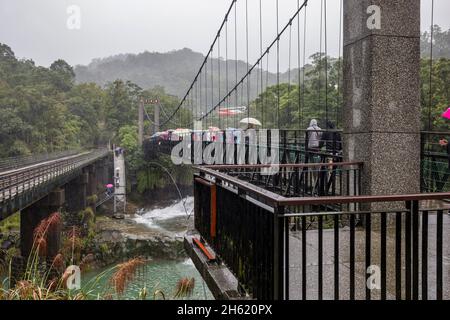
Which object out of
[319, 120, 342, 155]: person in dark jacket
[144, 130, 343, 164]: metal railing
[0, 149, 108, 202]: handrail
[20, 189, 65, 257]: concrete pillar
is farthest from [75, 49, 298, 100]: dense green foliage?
[319, 120, 342, 155]: person in dark jacket

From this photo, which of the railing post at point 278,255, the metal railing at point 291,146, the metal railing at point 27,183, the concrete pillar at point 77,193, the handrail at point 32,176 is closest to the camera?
the railing post at point 278,255

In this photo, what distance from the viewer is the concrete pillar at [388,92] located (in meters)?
4.89

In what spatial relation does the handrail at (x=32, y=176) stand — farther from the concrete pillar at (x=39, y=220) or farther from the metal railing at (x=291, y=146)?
the metal railing at (x=291, y=146)

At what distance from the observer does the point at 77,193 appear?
99.2ft

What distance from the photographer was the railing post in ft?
7.39

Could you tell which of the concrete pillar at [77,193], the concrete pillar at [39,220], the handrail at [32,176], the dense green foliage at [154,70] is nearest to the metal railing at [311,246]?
the handrail at [32,176]

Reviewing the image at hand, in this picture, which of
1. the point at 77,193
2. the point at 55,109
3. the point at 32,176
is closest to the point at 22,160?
the point at 77,193

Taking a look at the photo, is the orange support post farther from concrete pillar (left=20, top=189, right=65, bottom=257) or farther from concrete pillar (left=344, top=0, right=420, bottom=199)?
concrete pillar (left=20, top=189, right=65, bottom=257)

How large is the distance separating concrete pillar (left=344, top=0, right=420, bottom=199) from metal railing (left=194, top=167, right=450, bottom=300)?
79cm

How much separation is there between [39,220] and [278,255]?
18.5 m

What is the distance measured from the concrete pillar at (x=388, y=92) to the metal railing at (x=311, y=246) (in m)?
0.79

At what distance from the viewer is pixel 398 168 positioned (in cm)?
496

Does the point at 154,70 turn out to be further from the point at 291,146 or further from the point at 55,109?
the point at 291,146
